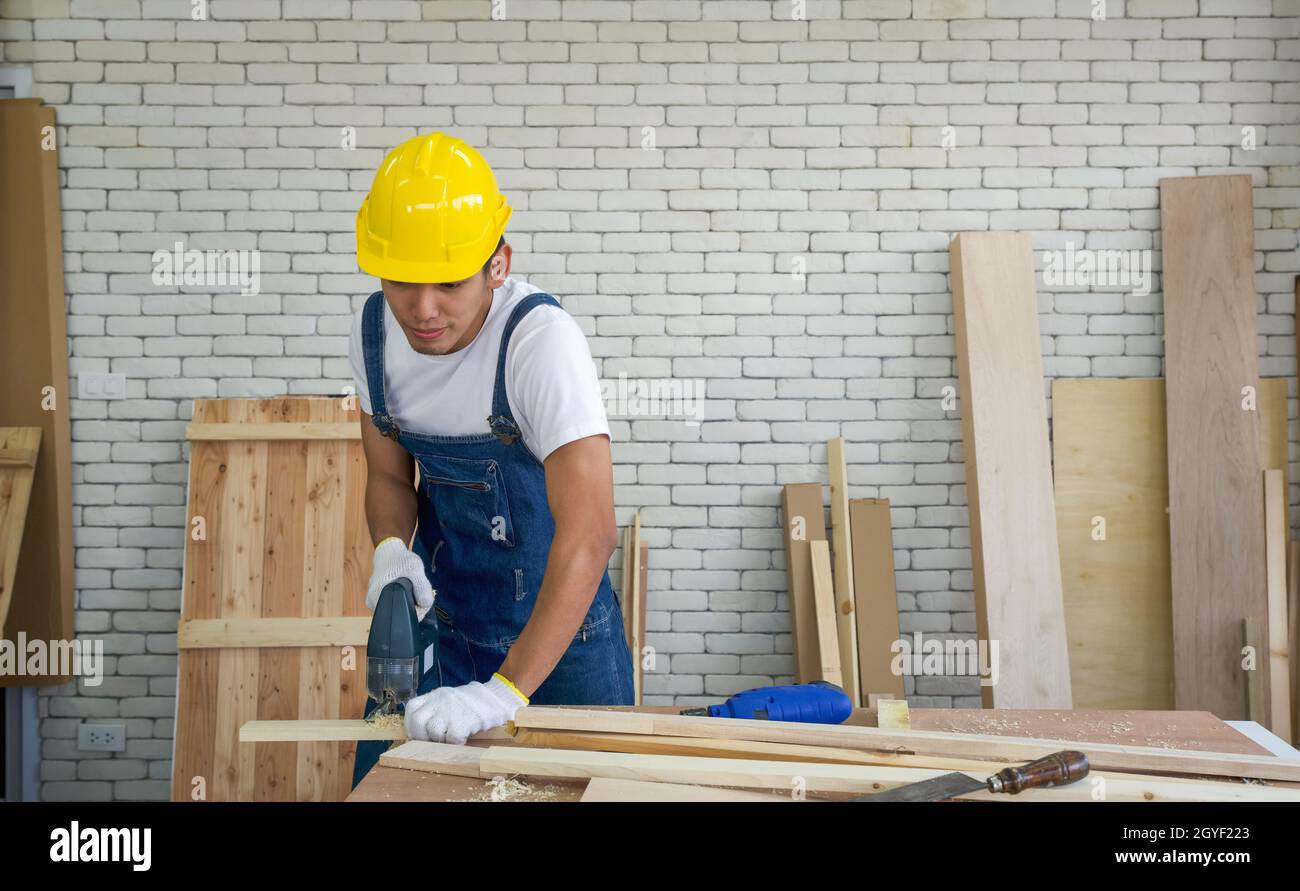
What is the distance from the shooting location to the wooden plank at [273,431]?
161 inches

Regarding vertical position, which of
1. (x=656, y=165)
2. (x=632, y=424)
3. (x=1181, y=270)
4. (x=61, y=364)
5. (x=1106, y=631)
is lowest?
(x=1106, y=631)

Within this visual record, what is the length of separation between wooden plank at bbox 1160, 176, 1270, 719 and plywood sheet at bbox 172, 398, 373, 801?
346 cm

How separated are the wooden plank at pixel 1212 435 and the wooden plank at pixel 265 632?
3.46 m

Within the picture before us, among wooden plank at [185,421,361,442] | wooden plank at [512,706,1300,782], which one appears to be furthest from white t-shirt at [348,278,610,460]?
wooden plank at [185,421,361,442]

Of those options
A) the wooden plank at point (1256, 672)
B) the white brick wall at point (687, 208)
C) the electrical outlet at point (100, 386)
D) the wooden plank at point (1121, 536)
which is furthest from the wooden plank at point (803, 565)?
the electrical outlet at point (100, 386)

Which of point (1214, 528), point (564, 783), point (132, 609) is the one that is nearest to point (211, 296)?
point (132, 609)

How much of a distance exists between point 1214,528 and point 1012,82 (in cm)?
211

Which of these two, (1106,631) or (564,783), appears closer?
(564,783)

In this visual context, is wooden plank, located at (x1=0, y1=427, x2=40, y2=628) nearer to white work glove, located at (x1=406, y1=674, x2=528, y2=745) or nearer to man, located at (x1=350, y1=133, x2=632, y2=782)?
man, located at (x1=350, y1=133, x2=632, y2=782)

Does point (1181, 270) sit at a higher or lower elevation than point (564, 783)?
higher

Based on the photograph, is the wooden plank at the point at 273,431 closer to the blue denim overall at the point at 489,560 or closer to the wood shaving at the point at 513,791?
the blue denim overall at the point at 489,560

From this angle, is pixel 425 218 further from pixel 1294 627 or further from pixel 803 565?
pixel 1294 627

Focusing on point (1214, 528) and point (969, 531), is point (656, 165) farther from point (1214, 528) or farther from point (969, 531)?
point (1214, 528)

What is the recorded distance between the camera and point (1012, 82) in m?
4.30
